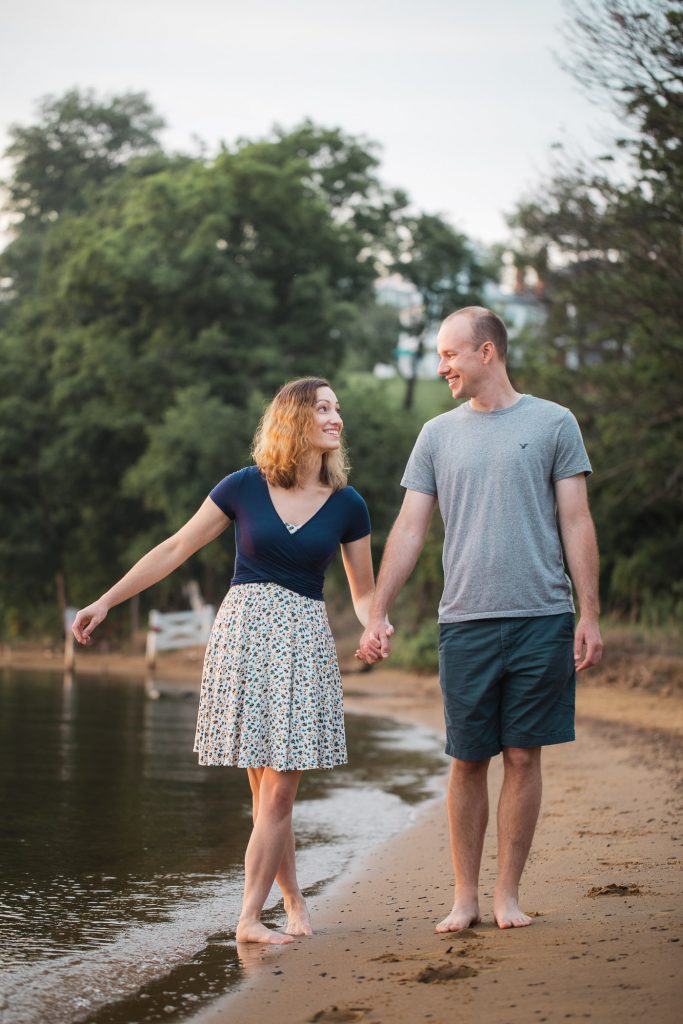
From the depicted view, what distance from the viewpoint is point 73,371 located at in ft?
129

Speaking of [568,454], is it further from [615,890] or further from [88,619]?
[88,619]

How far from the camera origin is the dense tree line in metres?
34.4

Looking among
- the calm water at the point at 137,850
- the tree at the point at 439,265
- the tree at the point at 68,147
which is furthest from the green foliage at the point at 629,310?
the tree at the point at 68,147

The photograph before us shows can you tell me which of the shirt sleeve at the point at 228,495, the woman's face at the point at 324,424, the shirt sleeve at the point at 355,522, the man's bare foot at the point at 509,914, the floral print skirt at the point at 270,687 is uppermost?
the woman's face at the point at 324,424

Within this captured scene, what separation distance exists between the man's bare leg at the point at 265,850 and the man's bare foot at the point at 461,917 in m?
0.57

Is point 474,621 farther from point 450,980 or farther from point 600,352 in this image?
point 600,352

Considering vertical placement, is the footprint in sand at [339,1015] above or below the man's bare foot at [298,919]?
above

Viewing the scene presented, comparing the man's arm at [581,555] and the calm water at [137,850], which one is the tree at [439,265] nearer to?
the calm water at [137,850]

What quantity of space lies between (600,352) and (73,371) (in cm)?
2002

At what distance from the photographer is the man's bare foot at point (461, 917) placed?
4.86 m

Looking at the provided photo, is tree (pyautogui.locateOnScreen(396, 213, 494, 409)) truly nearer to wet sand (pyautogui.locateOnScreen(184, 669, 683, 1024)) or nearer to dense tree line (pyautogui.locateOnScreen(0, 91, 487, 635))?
dense tree line (pyautogui.locateOnScreen(0, 91, 487, 635))

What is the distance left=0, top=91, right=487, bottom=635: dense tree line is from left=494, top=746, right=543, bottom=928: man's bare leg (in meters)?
27.1

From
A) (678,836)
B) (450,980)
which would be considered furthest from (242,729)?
(678,836)

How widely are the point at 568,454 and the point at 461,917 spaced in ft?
5.53
